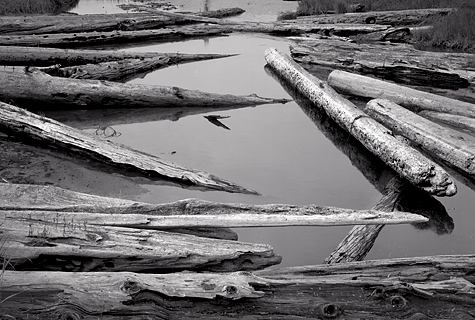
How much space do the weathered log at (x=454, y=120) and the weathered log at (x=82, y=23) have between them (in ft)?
34.0

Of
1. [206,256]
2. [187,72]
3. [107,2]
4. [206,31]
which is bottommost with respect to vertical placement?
[206,256]

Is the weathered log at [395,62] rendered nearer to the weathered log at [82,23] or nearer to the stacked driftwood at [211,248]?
the stacked driftwood at [211,248]

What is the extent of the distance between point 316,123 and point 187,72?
4.28m

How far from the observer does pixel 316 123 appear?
9.68 m

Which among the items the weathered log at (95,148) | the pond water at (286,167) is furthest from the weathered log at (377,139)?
the weathered log at (95,148)

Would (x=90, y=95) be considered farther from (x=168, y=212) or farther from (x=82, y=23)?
(x=82, y=23)

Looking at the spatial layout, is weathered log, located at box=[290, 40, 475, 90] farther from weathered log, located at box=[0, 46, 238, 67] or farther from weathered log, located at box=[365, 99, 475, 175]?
weathered log, located at box=[0, 46, 238, 67]

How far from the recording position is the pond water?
19.1 feet

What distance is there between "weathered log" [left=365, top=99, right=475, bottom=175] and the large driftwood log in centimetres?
338

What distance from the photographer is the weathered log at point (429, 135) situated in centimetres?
706

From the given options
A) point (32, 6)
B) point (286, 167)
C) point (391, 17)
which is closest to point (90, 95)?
point (286, 167)

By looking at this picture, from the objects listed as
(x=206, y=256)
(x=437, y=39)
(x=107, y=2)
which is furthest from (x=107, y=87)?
(x=107, y=2)

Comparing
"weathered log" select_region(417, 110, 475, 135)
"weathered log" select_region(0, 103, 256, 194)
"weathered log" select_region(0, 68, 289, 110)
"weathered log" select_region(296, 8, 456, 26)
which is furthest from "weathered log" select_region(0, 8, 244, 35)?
"weathered log" select_region(417, 110, 475, 135)

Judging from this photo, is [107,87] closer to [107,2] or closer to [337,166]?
[337,166]
